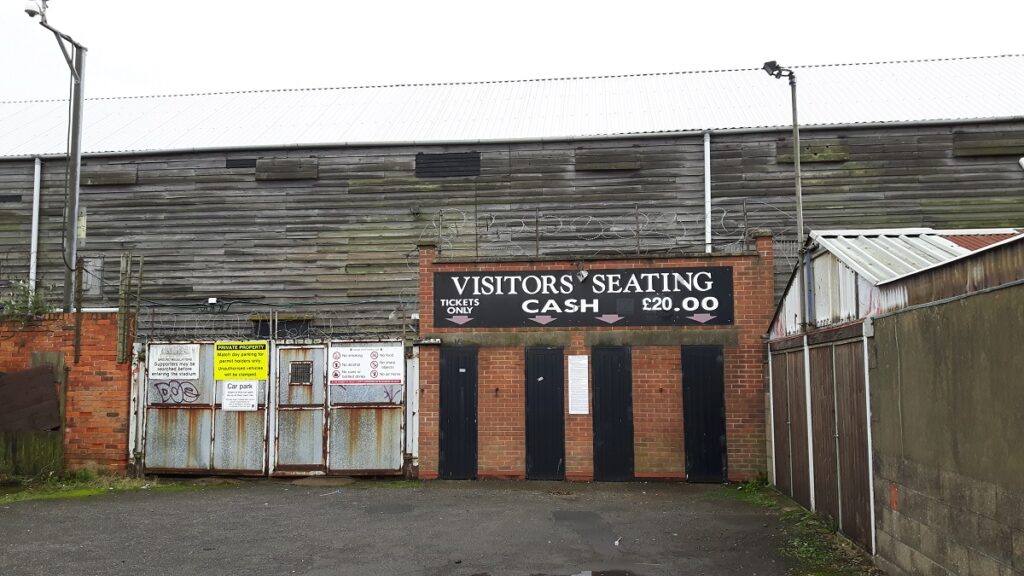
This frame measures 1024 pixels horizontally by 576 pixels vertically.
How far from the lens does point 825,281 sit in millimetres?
9156

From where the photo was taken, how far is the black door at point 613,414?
42.4 feet

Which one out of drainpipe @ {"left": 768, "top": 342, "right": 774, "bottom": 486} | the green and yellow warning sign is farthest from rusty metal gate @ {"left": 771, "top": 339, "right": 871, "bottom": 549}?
the green and yellow warning sign

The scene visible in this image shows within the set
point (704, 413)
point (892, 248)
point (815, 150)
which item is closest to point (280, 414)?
point (704, 413)

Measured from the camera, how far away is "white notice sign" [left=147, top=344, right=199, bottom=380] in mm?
13797

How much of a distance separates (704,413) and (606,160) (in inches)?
270

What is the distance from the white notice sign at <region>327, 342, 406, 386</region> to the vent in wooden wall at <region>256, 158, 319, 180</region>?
20.8ft

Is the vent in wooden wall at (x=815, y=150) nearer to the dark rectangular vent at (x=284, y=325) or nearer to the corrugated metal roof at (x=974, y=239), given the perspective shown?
the corrugated metal roof at (x=974, y=239)

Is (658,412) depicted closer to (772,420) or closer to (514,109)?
(772,420)

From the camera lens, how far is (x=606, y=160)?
17859 mm

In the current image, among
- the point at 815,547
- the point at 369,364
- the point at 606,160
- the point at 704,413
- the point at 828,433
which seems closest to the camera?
the point at 815,547

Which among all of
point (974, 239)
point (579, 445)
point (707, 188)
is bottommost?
point (579, 445)

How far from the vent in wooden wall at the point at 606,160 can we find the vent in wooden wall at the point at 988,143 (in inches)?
256

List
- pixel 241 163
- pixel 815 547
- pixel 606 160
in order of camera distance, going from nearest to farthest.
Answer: pixel 815 547 < pixel 606 160 < pixel 241 163

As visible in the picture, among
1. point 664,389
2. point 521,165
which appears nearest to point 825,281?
point 664,389
